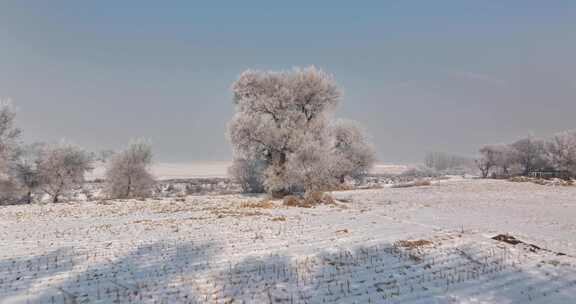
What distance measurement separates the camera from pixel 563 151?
66875 mm

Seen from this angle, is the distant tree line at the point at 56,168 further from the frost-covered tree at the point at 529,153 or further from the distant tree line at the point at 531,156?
the frost-covered tree at the point at 529,153

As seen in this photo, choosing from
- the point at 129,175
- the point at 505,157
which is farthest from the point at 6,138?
the point at 505,157

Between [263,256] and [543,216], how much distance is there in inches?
635

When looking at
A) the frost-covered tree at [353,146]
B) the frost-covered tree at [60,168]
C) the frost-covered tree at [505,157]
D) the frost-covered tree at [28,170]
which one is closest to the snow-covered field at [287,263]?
the frost-covered tree at [60,168]

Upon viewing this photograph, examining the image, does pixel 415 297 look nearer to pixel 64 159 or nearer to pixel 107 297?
pixel 107 297

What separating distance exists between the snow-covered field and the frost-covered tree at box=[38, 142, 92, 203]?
26269mm

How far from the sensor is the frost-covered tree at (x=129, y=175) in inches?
1538

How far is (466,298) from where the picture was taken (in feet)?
20.7

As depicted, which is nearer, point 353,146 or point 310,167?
point 310,167

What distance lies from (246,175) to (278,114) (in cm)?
1189

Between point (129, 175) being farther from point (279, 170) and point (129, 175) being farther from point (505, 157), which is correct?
point (505, 157)

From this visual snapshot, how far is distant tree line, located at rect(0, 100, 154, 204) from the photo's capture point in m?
30.8

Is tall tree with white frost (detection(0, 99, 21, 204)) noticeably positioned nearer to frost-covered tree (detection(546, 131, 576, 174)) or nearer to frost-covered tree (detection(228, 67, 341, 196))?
frost-covered tree (detection(228, 67, 341, 196))

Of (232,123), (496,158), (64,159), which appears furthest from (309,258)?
(496,158)
